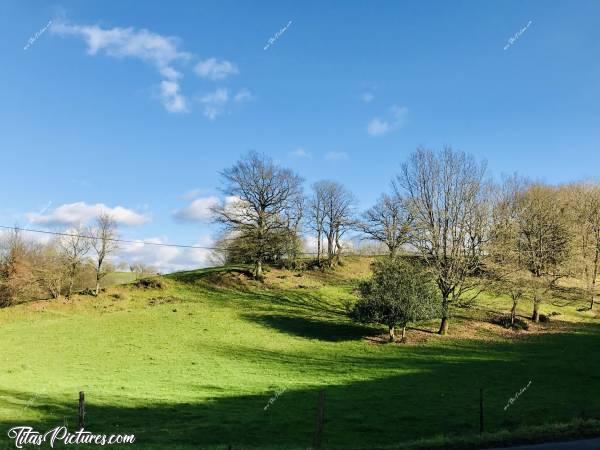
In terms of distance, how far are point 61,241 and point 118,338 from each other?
2479 cm

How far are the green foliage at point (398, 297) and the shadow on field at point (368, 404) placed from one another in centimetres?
489

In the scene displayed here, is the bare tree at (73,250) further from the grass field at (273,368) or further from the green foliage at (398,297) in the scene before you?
the green foliage at (398,297)

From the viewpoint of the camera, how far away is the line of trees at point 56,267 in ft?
179

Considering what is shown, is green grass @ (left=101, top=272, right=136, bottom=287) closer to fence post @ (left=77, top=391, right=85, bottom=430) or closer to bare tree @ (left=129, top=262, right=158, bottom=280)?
bare tree @ (left=129, top=262, right=158, bottom=280)

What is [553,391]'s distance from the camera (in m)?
22.7

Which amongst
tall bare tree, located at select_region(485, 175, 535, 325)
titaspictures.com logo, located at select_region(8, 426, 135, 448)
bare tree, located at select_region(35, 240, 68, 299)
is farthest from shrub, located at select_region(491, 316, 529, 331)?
bare tree, located at select_region(35, 240, 68, 299)

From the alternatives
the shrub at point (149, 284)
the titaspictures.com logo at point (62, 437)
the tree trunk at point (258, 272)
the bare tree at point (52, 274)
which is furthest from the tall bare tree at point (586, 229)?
the bare tree at point (52, 274)

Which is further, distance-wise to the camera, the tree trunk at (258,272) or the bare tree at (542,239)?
the tree trunk at (258,272)

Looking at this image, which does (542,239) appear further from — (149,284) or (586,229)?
(149,284)

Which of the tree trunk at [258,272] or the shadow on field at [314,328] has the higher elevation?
the tree trunk at [258,272]

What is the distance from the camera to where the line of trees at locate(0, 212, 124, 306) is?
54.7 meters

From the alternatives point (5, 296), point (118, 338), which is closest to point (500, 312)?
point (118, 338)

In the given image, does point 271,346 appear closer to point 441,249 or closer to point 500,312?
point 441,249

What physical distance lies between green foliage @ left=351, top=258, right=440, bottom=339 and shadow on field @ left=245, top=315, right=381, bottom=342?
8.37ft
